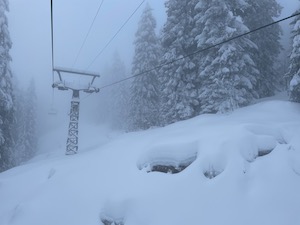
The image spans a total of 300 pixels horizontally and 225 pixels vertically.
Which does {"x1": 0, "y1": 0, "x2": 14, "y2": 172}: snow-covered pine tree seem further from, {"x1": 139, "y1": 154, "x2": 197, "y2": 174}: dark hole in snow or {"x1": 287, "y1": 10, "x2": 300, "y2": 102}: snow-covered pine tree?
{"x1": 287, "y1": 10, "x2": 300, "y2": 102}: snow-covered pine tree

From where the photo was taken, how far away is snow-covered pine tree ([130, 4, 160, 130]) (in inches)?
1278

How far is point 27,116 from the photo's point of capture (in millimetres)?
51500

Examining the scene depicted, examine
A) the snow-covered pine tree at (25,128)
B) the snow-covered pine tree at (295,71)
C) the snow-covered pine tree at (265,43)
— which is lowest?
the snow-covered pine tree at (25,128)

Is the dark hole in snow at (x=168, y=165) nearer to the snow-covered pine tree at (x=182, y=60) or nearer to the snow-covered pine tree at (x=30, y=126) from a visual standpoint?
the snow-covered pine tree at (x=182, y=60)

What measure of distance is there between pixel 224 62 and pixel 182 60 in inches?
184

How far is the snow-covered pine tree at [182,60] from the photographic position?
2200 cm

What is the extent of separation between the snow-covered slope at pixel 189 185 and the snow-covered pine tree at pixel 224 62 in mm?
6897

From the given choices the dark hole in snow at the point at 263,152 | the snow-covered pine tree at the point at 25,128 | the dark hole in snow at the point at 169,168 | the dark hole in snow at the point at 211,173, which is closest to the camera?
the dark hole in snow at the point at 211,173

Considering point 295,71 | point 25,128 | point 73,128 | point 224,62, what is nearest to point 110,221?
point 295,71

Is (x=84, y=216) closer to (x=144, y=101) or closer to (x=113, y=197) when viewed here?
(x=113, y=197)

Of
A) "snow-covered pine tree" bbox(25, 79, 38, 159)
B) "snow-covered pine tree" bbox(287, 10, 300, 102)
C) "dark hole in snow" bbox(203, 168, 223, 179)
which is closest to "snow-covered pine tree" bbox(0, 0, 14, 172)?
"dark hole in snow" bbox(203, 168, 223, 179)

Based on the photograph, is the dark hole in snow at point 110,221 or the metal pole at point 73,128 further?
the metal pole at point 73,128

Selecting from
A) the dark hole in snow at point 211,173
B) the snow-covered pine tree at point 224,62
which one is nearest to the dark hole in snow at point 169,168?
the dark hole in snow at point 211,173

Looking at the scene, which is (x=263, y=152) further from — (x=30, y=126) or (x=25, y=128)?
(x=30, y=126)
